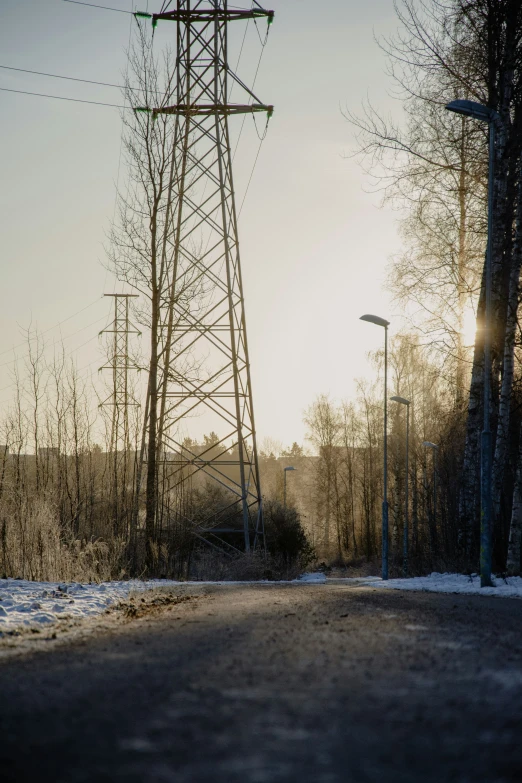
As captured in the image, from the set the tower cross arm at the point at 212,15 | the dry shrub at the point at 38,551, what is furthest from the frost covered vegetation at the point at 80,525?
the tower cross arm at the point at 212,15

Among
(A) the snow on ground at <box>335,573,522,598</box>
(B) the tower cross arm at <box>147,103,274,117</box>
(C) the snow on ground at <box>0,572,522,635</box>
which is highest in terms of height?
(B) the tower cross arm at <box>147,103,274,117</box>

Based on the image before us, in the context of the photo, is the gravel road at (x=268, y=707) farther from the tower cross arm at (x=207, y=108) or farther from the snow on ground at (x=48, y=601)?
the tower cross arm at (x=207, y=108)

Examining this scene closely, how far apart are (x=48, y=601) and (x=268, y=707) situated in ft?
18.6

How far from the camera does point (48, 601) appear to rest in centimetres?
854

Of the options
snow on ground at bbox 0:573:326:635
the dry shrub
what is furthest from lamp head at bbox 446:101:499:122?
the dry shrub

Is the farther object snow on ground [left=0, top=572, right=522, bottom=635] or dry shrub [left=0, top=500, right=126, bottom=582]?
dry shrub [left=0, top=500, right=126, bottom=582]

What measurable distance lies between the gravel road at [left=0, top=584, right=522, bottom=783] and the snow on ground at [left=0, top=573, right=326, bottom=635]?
139 centimetres

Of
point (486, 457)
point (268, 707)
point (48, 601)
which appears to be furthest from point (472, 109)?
point (268, 707)

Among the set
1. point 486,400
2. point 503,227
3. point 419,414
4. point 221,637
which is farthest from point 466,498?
point 419,414

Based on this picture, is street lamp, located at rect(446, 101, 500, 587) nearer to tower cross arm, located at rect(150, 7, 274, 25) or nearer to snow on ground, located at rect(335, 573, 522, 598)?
snow on ground, located at rect(335, 573, 522, 598)

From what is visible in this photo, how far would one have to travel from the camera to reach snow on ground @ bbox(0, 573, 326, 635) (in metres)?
7.19

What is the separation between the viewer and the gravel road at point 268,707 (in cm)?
270

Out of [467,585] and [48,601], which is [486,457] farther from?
[48,601]

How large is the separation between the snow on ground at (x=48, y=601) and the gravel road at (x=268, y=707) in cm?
139
